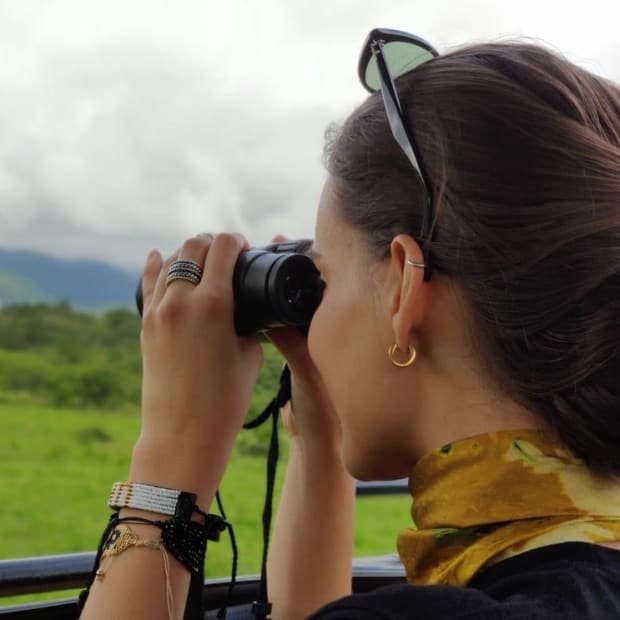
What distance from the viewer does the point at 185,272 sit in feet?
3.36

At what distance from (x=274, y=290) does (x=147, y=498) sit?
250mm

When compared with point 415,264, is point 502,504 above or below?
below

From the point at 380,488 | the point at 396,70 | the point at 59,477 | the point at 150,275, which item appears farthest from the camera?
the point at 59,477

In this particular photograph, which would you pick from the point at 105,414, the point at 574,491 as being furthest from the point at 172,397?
the point at 105,414

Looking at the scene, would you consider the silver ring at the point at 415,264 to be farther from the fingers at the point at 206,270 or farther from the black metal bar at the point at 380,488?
the black metal bar at the point at 380,488

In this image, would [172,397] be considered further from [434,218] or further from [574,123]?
[574,123]

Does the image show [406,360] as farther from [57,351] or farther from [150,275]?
[57,351]

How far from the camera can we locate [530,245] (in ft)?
2.41

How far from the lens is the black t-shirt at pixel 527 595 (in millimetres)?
620

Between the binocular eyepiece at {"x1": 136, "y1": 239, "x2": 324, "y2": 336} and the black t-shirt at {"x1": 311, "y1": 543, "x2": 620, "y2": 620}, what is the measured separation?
0.39m

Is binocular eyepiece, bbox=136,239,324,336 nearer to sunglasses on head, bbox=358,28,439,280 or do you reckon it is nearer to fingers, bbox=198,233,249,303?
fingers, bbox=198,233,249,303

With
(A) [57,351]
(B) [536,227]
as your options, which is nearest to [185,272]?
(B) [536,227]

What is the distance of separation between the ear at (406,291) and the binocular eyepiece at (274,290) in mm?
210

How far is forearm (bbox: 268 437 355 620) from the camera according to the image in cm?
116
